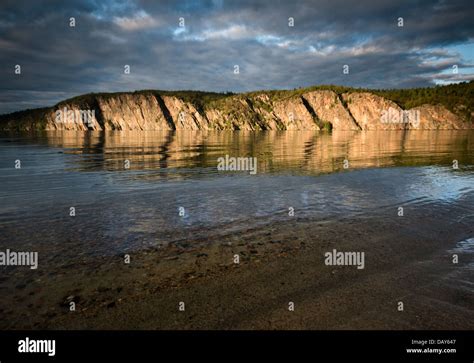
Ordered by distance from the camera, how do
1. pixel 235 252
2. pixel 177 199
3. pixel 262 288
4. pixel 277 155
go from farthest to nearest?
pixel 277 155 < pixel 177 199 < pixel 235 252 < pixel 262 288

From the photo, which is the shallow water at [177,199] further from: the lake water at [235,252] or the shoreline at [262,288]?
the shoreline at [262,288]

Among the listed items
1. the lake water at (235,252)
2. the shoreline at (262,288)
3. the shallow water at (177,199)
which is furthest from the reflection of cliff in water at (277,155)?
the shoreline at (262,288)

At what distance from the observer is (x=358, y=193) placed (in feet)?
49.5

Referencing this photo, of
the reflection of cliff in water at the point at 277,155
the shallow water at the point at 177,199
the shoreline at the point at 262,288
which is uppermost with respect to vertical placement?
the reflection of cliff in water at the point at 277,155

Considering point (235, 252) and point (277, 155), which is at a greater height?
point (277, 155)

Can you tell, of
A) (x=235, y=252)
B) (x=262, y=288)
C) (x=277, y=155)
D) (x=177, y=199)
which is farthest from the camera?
(x=277, y=155)

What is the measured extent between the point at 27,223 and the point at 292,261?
30.2 feet

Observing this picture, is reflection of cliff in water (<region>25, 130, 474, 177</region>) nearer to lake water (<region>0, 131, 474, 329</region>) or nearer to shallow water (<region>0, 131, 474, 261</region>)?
shallow water (<region>0, 131, 474, 261</region>)
